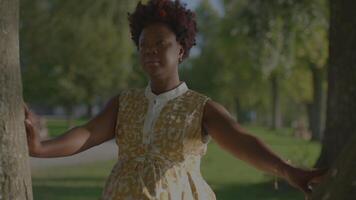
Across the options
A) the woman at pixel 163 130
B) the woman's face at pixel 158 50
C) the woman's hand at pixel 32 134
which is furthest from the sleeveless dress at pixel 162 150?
the woman's hand at pixel 32 134

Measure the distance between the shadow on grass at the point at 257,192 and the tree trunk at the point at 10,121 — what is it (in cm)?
822

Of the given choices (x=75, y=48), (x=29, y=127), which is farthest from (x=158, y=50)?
(x=75, y=48)

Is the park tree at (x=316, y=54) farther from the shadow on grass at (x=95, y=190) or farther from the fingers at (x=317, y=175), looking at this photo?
the fingers at (x=317, y=175)

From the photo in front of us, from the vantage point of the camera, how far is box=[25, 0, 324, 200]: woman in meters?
2.66

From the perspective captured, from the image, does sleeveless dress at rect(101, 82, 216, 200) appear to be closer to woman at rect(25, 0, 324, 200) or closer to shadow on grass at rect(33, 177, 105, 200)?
woman at rect(25, 0, 324, 200)

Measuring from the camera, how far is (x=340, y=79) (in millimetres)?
9461

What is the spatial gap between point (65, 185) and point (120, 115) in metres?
9.62

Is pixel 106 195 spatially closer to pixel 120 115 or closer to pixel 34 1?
pixel 120 115

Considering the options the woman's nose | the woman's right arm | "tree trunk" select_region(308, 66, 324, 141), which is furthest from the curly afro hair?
"tree trunk" select_region(308, 66, 324, 141)

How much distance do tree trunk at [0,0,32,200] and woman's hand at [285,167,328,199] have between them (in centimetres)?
113

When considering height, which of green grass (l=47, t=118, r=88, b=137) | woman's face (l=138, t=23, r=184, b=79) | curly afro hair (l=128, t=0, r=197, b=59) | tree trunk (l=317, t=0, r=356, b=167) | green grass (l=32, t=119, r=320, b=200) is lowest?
green grass (l=47, t=118, r=88, b=137)

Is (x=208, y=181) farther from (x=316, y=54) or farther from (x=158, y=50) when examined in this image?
(x=316, y=54)

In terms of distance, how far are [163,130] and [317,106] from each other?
106 ft

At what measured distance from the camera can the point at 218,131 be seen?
8.86ft
